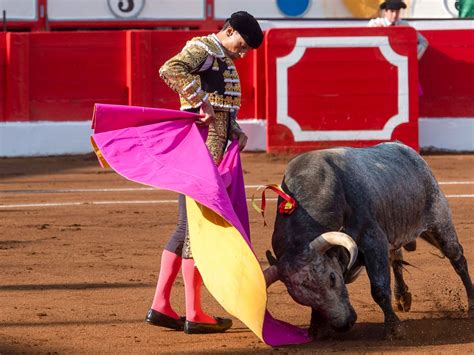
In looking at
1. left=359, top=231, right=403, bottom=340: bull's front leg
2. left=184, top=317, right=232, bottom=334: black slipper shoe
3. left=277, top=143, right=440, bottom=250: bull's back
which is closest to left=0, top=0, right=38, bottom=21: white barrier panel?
left=277, top=143, right=440, bottom=250: bull's back

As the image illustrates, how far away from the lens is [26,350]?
155 inches

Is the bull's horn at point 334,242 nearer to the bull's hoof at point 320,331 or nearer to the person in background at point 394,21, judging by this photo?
the bull's hoof at point 320,331

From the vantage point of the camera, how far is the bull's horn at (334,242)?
3.82 m

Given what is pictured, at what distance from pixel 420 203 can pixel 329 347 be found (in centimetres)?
80

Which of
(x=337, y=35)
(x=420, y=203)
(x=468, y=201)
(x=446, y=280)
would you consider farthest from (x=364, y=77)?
(x=420, y=203)

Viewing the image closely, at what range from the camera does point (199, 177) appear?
4066 millimetres

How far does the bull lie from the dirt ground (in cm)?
16

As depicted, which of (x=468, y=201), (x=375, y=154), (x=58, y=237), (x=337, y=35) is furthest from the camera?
(x=337, y=35)

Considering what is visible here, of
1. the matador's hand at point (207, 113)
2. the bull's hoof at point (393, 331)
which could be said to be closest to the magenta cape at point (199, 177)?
the matador's hand at point (207, 113)

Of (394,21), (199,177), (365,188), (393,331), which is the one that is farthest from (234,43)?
(394,21)

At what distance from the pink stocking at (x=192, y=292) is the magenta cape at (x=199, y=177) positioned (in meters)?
0.17

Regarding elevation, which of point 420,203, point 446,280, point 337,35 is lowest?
point 446,280

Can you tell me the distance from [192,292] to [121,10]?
8.97 metres

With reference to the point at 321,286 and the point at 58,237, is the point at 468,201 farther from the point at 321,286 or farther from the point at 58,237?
the point at 321,286
